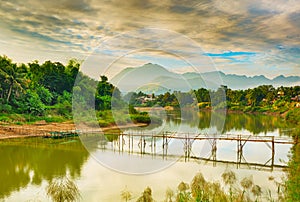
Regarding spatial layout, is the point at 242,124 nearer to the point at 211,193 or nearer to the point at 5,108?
the point at 5,108

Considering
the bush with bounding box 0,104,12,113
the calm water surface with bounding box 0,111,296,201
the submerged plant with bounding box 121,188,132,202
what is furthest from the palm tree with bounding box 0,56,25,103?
the submerged plant with bounding box 121,188,132,202

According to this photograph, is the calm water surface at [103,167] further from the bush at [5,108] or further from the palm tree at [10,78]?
the palm tree at [10,78]

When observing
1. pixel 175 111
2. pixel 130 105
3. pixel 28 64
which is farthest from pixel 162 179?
pixel 175 111

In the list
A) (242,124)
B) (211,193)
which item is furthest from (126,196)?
(242,124)

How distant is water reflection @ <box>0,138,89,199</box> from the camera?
10.4m

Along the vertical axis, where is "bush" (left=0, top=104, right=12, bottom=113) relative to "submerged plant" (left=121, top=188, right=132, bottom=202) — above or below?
above

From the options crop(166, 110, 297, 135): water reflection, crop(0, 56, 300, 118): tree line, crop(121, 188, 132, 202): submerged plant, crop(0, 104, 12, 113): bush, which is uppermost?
crop(0, 56, 300, 118): tree line

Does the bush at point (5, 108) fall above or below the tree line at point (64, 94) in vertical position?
below

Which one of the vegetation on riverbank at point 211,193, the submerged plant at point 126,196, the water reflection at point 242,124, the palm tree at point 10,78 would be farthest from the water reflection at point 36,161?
the water reflection at point 242,124

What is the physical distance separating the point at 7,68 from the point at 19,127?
17.4 feet

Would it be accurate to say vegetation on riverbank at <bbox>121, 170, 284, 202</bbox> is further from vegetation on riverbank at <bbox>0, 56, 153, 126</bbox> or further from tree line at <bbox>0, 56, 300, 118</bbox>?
vegetation on riverbank at <bbox>0, 56, 153, 126</bbox>

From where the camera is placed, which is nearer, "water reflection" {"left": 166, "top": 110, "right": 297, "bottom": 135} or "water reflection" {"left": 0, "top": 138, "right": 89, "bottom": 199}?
"water reflection" {"left": 0, "top": 138, "right": 89, "bottom": 199}

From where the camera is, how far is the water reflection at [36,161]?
1036 cm

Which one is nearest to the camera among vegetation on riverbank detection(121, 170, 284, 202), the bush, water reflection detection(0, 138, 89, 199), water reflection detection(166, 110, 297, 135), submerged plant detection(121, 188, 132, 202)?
vegetation on riverbank detection(121, 170, 284, 202)
